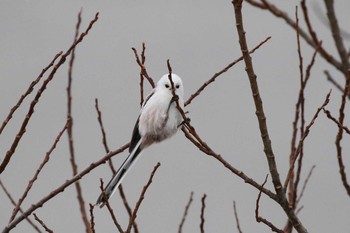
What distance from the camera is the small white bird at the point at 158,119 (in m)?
2.18

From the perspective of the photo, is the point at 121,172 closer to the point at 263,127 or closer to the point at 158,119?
the point at 158,119

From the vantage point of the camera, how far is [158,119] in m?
2.20

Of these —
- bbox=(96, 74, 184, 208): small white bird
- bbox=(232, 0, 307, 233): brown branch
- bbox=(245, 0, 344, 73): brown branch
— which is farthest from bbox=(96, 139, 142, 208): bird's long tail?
bbox=(245, 0, 344, 73): brown branch

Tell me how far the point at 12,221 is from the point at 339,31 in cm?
77

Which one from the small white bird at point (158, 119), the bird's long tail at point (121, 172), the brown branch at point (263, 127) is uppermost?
the small white bird at point (158, 119)

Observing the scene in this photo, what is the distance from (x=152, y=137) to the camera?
7.37ft

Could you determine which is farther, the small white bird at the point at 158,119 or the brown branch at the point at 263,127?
the small white bird at the point at 158,119

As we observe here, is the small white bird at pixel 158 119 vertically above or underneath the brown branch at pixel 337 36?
above

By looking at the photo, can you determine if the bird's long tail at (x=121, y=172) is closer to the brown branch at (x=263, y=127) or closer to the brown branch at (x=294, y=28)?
the brown branch at (x=263, y=127)

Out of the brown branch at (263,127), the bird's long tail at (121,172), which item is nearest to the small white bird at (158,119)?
the bird's long tail at (121,172)

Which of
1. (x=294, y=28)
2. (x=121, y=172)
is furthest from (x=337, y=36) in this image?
(x=121, y=172)

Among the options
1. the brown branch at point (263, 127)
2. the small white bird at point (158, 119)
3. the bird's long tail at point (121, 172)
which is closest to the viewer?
the brown branch at point (263, 127)

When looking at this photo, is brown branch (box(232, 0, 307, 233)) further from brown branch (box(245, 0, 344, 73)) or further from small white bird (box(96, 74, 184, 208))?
small white bird (box(96, 74, 184, 208))

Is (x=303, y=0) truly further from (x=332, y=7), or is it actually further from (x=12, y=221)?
(x=12, y=221)
